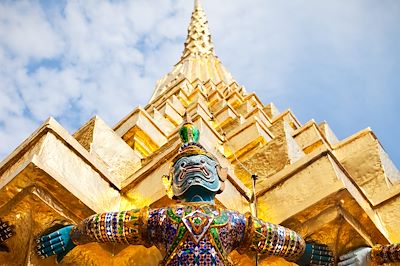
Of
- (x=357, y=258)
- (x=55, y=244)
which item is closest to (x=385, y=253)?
(x=357, y=258)

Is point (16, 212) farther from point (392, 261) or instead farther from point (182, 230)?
point (392, 261)

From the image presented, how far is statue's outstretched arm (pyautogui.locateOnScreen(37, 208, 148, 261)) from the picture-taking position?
355cm

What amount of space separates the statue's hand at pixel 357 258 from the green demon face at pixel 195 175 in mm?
971

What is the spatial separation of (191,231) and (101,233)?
0.59 m

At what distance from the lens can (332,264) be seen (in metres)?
3.73

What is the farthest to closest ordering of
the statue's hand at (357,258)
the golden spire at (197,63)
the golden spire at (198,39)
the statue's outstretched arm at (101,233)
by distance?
1. the golden spire at (198,39)
2. the golden spire at (197,63)
3. the statue's hand at (357,258)
4. the statue's outstretched arm at (101,233)

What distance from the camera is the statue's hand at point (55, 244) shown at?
3607 mm

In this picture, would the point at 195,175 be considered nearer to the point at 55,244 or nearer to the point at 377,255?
the point at 55,244

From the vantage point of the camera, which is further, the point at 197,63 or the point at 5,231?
the point at 197,63

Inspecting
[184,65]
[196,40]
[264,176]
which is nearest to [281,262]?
[264,176]

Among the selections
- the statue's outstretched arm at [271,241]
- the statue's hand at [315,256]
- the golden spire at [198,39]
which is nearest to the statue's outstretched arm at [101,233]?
the statue's outstretched arm at [271,241]

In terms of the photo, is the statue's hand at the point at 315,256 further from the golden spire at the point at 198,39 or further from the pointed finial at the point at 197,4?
the pointed finial at the point at 197,4

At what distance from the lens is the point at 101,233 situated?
3537 millimetres

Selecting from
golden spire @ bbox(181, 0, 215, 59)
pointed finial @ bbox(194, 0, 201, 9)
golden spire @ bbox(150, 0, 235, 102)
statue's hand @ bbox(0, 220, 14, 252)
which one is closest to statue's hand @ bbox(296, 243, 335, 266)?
statue's hand @ bbox(0, 220, 14, 252)
